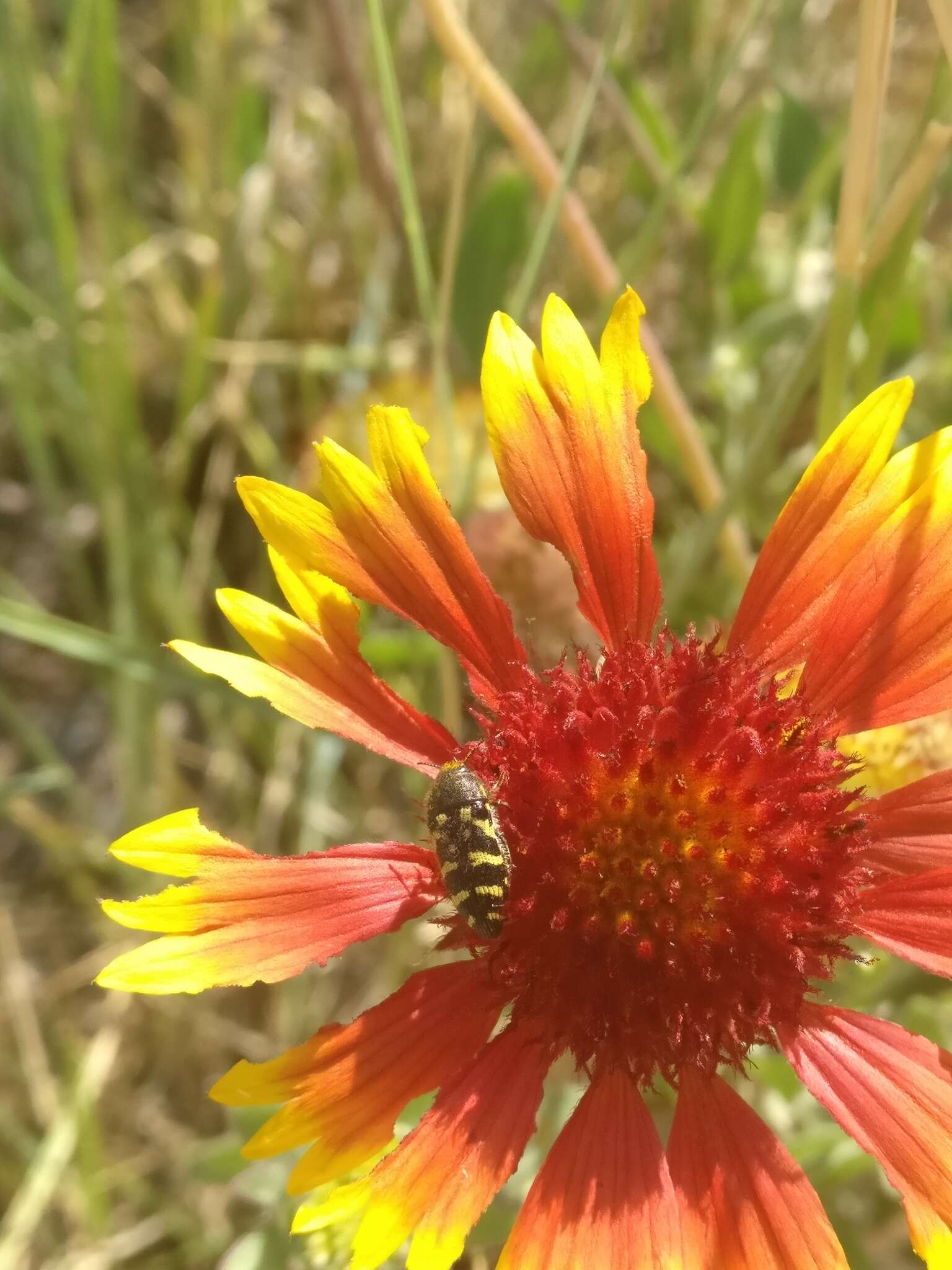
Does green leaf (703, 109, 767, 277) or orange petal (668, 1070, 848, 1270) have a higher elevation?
green leaf (703, 109, 767, 277)

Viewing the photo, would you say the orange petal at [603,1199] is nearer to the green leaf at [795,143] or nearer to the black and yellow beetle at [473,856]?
the black and yellow beetle at [473,856]

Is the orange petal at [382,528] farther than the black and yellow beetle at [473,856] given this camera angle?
Yes

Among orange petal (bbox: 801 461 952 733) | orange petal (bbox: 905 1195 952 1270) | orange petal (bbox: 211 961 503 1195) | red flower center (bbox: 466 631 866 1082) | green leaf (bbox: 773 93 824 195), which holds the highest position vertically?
green leaf (bbox: 773 93 824 195)

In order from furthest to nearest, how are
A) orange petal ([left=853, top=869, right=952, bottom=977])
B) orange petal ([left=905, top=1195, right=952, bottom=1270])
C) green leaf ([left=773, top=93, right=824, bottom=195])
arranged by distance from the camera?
green leaf ([left=773, top=93, right=824, bottom=195]) → orange petal ([left=853, top=869, right=952, bottom=977]) → orange petal ([left=905, top=1195, right=952, bottom=1270])

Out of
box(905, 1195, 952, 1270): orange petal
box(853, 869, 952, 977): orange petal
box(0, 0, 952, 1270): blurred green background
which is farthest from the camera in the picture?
box(0, 0, 952, 1270): blurred green background

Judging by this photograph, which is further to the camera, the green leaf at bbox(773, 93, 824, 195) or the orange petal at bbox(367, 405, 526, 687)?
the green leaf at bbox(773, 93, 824, 195)

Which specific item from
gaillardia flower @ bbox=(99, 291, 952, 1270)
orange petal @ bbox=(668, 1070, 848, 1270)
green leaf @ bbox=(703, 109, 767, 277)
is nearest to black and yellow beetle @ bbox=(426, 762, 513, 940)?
gaillardia flower @ bbox=(99, 291, 952, 1270)

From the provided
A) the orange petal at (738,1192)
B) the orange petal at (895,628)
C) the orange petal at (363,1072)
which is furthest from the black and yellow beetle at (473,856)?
the orange petal at (895,628)

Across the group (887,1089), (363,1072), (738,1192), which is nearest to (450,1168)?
(363,1072)

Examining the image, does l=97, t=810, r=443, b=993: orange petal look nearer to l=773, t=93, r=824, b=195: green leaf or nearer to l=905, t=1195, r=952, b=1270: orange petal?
l=905, t=1195, r=952, b=1270: orange petal
